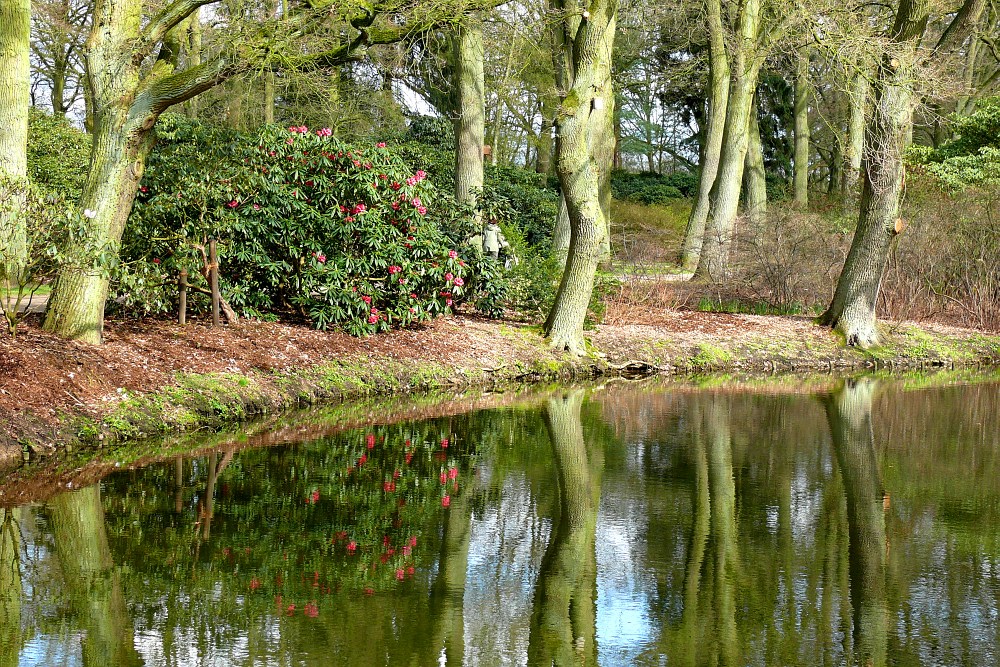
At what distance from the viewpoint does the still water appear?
555 cm

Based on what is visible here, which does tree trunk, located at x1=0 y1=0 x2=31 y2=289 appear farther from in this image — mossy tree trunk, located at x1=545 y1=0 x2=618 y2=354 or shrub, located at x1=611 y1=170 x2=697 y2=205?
shrub, located at x1=611 y1=170 x2=697 y2=205

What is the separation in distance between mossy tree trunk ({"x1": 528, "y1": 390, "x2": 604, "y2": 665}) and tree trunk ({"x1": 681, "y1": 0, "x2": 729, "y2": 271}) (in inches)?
594

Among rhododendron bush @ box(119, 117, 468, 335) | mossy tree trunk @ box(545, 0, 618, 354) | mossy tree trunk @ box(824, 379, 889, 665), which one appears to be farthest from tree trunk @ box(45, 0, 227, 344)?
mossy tree trunk @ box(824, 379, 889, 665)

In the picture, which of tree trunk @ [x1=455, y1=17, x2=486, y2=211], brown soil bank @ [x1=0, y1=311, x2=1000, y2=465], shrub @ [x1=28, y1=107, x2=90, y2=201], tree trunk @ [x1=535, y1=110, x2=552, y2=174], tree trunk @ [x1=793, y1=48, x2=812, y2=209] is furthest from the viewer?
tree trunk @ [x1=793, y1=48, x2=812, y2=209]

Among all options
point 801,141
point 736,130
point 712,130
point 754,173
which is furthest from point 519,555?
point 801,141

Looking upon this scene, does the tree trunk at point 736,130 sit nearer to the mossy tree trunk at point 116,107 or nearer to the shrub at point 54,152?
the shrub at point 54,152

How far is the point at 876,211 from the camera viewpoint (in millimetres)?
19234

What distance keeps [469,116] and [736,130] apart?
8796 millimetres

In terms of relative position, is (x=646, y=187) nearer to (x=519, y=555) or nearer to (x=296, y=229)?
(x=296, y=229)

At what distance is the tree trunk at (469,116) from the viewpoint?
62.4 feet

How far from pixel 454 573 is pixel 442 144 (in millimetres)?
26192

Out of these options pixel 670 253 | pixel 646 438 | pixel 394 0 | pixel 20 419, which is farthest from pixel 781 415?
pixel 670 253

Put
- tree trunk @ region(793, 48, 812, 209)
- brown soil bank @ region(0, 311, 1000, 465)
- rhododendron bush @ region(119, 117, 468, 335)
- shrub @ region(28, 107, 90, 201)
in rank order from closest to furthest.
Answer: brown soil bank @ region(0, 311, 1000, 465)
rhododendron bush @ region(119, 117, 468, 335)
shrub @ region(28, 107, 90, 201)
tree trunk @ region(793, 48, 812, 209)

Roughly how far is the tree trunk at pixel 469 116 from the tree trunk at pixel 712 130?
7312 mm
